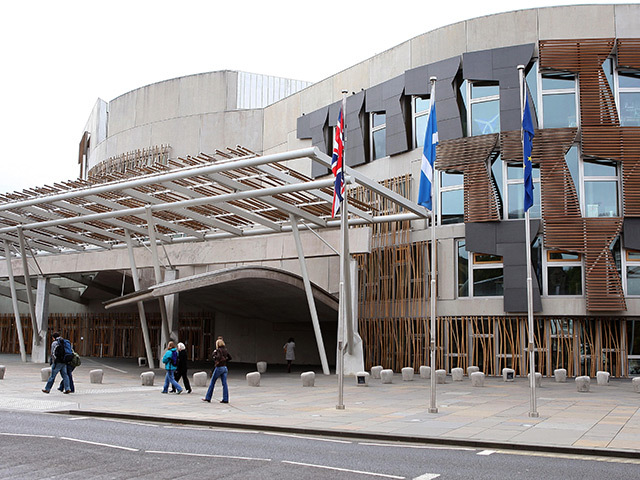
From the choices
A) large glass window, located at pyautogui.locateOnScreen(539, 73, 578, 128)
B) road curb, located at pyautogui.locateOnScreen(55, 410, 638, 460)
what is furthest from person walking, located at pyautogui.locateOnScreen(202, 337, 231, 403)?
large glass window, located at pyautogui.locateOnScreen(539, 73, 578, 128)

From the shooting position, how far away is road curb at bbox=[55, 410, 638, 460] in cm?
1049

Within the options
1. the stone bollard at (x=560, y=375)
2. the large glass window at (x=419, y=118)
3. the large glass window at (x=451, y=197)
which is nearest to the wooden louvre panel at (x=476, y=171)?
the large glass window at (x=451, y=197)

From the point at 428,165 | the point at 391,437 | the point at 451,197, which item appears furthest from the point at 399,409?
the point at 451,197

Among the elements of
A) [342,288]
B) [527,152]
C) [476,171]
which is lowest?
[342,288]

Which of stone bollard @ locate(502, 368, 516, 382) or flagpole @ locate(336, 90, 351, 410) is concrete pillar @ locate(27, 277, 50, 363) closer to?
flagpole @ locate(336, 90, 351, 410)

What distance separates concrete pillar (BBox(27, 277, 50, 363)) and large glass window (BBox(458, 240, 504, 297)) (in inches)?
875

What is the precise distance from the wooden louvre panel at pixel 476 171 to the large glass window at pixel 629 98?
199 inches

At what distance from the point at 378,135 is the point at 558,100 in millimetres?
8257

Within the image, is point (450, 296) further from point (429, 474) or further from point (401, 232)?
point (429, 474)

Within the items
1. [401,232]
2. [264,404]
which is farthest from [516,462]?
[401,232]

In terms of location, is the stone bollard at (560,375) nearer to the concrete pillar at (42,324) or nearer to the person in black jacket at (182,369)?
the person in black jacket at (182,369)

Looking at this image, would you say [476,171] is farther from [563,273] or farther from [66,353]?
[66,353]

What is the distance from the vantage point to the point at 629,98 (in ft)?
88.7

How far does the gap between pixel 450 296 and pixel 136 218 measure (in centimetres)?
1479
